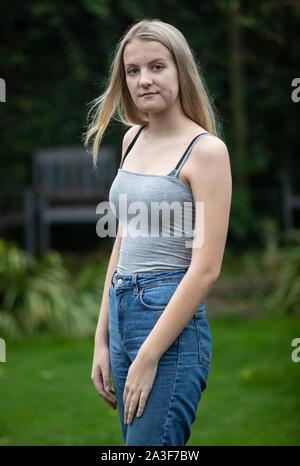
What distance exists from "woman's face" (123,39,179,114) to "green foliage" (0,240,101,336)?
3.88m

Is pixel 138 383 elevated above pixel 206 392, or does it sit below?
above

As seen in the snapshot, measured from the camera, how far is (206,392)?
4.17 meters

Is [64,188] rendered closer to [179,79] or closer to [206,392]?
[206,392]

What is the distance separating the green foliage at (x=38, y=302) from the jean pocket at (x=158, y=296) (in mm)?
3852

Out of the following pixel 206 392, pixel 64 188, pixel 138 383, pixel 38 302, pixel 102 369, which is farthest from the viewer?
pixel 64 188

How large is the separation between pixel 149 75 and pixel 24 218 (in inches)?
223

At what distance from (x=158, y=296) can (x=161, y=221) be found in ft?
0.57

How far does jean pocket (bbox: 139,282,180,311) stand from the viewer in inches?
62.6

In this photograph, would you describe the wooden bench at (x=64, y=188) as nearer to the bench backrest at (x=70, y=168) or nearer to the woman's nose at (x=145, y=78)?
the bench backrest at (x=70, y=168)

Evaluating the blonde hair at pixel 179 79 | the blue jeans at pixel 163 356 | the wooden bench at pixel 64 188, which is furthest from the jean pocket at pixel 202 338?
the wooden bench at pixel 64 188

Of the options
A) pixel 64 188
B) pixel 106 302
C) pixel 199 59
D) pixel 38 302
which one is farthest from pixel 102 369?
pixel 199 59

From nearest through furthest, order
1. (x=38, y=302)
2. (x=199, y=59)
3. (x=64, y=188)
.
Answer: (x=38, y=302) → (x=64, y=188) → (x=199, y=59)

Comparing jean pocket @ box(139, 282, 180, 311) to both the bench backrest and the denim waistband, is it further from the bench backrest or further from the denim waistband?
the bench backrest

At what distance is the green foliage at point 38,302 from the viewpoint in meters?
5.39
